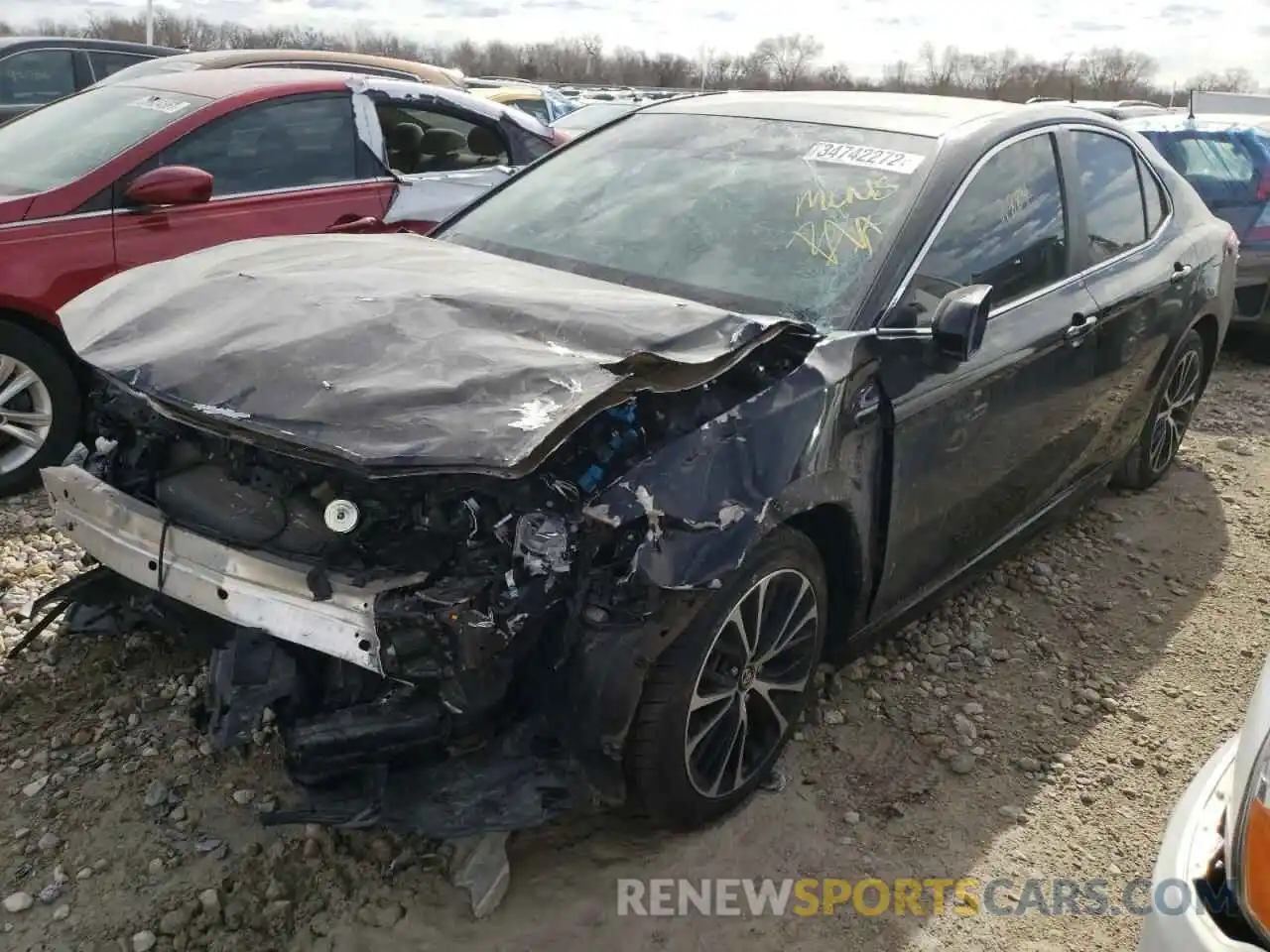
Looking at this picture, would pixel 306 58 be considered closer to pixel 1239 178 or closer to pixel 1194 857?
pixel 1239 178

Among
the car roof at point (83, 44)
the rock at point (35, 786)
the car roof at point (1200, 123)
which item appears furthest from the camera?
the car roof at point (83, 44)

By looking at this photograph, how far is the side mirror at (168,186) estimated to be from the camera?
4.41m

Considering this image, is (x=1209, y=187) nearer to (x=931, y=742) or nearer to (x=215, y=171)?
(x=931, y=742)

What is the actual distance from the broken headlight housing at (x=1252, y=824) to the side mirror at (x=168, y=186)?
14.1 ft

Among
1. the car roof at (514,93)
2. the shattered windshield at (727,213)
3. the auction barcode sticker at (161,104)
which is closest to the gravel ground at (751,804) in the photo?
the shattered windshield at (727,213)

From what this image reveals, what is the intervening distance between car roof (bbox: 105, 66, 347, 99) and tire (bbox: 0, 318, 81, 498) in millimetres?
1513

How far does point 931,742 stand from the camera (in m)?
3.18

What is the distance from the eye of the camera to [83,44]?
9508 mm

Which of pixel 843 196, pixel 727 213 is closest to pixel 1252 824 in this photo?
pixel 843 196

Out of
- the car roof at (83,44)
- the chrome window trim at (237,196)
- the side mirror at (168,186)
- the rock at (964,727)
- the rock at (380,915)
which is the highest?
the car roof at (83,44)

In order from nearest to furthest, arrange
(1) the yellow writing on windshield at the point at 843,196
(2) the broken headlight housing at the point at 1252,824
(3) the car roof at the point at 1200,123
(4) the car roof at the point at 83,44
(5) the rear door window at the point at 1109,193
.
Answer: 1. (2) the broken headlight housing at the point at 1252,824
2. (1) the yellow writing on windshield at the point at 843,196
3. (5) the rear door window at the point at 1109,193
4. (3) the car roof at the point at 1200,123
5. (4) the car roof at the point at 83,44

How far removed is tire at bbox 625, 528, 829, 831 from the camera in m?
2.40

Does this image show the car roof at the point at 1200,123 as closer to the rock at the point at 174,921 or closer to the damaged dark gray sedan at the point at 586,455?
the damaged dark gray sedan at the point at 586,455

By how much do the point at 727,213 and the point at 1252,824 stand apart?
6.93ft
